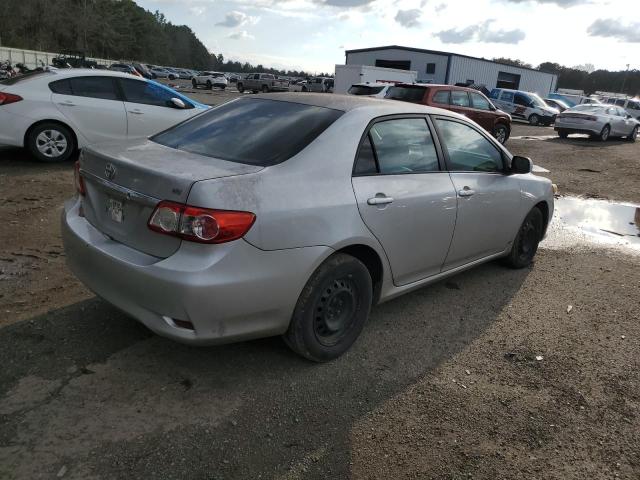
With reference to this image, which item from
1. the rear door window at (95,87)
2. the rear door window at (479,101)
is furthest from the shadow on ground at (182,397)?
the rear door window at (479,101)

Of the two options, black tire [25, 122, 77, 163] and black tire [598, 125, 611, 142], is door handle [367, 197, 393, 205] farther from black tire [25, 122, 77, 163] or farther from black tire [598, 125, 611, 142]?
black tire [598, 125, 611, 142]

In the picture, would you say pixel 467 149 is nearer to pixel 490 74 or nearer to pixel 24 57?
pixel 490 74

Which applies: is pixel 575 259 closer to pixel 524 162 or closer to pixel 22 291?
pixel 524 162

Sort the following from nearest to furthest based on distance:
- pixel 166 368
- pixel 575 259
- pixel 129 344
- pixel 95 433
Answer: pixel 95 433 → pixel 166 368 → pixel 129 344 → pixel 575 259

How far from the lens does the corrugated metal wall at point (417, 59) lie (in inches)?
1864

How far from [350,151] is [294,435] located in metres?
1.69

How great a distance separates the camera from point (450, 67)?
46844 mm

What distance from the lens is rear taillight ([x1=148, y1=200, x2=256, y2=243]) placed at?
2.57 m

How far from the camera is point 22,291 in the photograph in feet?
13.0

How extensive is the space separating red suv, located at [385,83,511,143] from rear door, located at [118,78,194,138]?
23.4 ft

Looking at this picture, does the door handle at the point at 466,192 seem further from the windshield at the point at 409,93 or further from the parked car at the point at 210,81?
the parked car at the point at 210,81

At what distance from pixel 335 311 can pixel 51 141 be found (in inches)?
257

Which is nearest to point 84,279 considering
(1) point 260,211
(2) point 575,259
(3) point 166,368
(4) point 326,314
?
(3) point 166,368

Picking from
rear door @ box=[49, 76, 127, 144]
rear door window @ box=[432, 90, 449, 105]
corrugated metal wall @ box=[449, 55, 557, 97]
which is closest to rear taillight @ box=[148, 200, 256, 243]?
rear door @ box=[49, 76, 127, 144]
